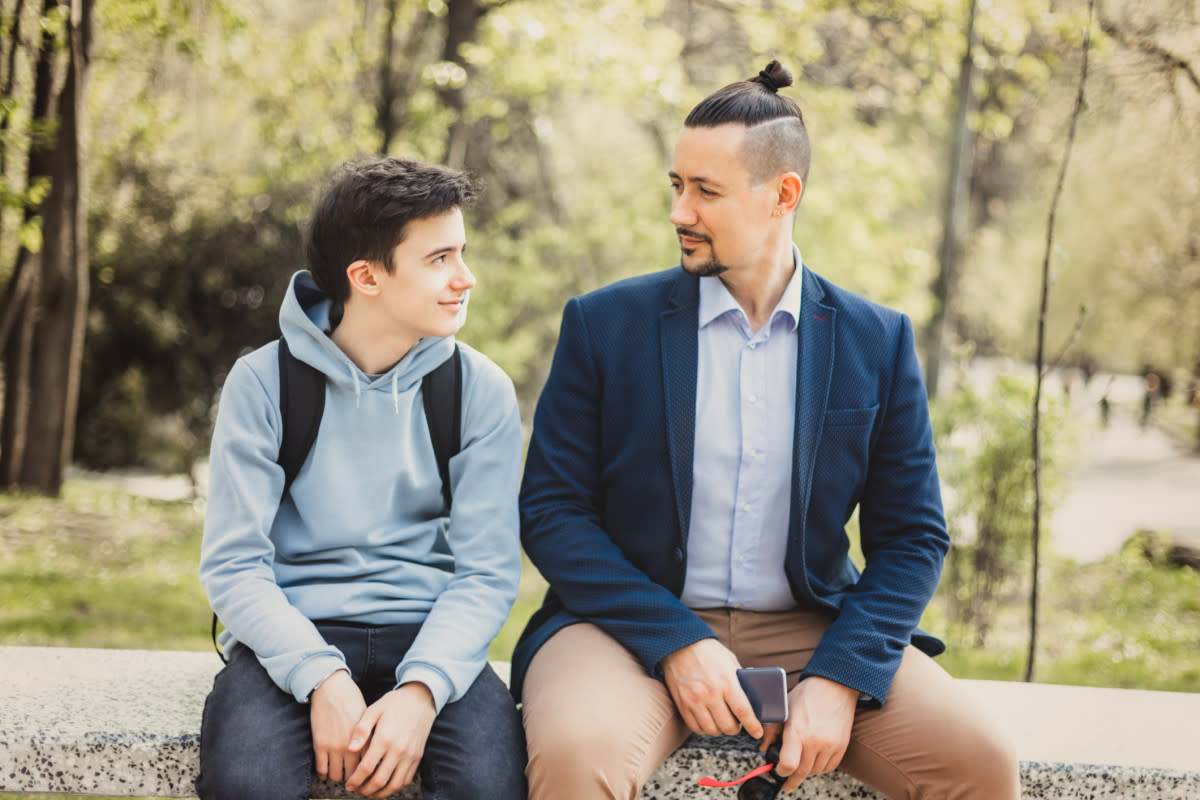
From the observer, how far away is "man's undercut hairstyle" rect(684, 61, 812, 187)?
8.52 feet

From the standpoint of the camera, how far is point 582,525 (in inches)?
101

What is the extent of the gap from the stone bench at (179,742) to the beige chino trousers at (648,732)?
0.12 m

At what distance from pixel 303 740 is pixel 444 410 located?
2.65 feet

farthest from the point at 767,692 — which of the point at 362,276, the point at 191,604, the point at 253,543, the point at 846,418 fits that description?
the point at 191,604

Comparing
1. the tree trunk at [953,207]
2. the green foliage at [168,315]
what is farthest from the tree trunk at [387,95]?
the tree trunk at [953,207]

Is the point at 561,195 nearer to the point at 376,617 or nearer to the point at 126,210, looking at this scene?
the point at 126,210

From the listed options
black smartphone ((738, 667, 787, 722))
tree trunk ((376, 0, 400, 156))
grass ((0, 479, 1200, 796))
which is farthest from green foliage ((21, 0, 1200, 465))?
black smartphone ((738, 667, 787, 722))

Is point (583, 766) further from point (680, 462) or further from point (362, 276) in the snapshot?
point (362, 276)

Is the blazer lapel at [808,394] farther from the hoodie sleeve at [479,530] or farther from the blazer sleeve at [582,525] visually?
the hoodie sleeve at [479,530]

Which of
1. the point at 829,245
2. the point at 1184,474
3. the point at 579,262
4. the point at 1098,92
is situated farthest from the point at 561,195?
the point at 1184,474

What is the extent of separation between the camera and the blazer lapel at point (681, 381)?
2.56 meters

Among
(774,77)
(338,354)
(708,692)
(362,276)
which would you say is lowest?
(708,692)

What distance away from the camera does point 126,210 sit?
13.2 metres

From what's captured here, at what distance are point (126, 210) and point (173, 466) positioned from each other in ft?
10.7
